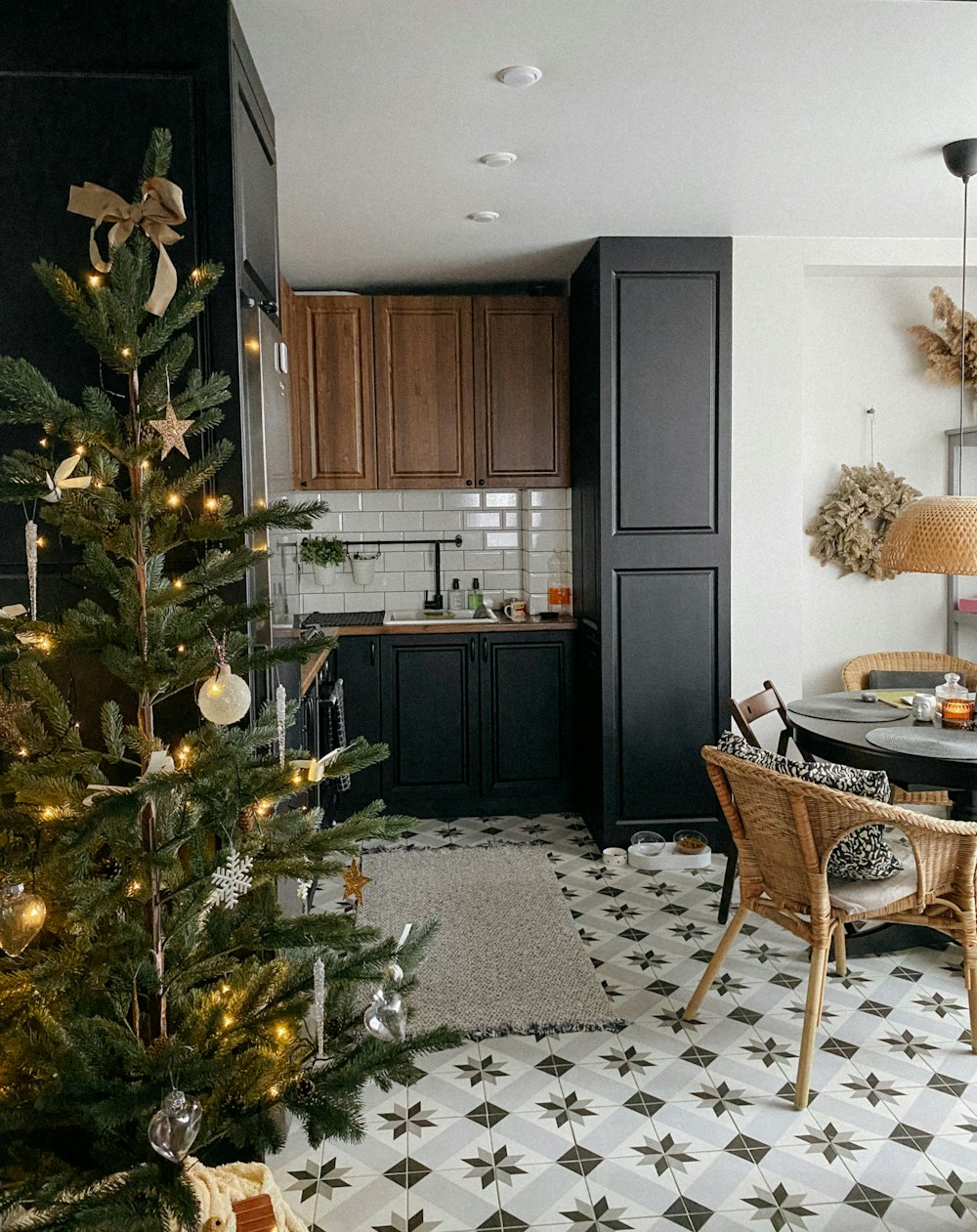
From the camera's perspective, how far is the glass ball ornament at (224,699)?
1.53 metres

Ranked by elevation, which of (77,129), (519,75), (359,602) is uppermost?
(519,75)

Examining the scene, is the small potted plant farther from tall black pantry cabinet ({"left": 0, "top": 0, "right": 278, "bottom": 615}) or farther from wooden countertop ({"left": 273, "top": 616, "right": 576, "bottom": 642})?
tall black pantry cabinet ({"left": 0, "top": 0, "right": 278, "bottom": 615})

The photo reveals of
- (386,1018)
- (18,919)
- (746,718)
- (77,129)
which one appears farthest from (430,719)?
(18,919)

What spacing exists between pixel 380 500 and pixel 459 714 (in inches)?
51.2

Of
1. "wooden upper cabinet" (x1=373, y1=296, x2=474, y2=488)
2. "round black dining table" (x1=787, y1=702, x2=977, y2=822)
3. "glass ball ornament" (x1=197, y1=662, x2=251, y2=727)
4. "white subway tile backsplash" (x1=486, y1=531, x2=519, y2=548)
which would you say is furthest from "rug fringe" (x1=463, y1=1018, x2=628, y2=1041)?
"white subway tile backsplash" (x1=486, y1=531, x2=519, y2=548)

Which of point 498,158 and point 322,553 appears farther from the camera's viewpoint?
point 322,553

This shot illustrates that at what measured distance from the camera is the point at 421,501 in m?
5.51

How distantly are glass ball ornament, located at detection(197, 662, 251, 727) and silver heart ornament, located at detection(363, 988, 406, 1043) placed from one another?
0.50 metres

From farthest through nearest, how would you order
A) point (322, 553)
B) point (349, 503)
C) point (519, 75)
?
1. point (349, 503)
2. point (322, 553)
3. point (519, 75)

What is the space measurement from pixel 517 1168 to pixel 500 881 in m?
1.82

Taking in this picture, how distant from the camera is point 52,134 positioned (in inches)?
85.7

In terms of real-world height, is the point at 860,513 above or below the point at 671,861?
above

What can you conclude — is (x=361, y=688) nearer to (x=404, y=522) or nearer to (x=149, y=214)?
(x=404, y=522)

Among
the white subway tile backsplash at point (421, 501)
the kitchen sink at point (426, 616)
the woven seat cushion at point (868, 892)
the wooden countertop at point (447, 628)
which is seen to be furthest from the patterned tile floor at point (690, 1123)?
the white subway tile backsplash at point (421, 501)
